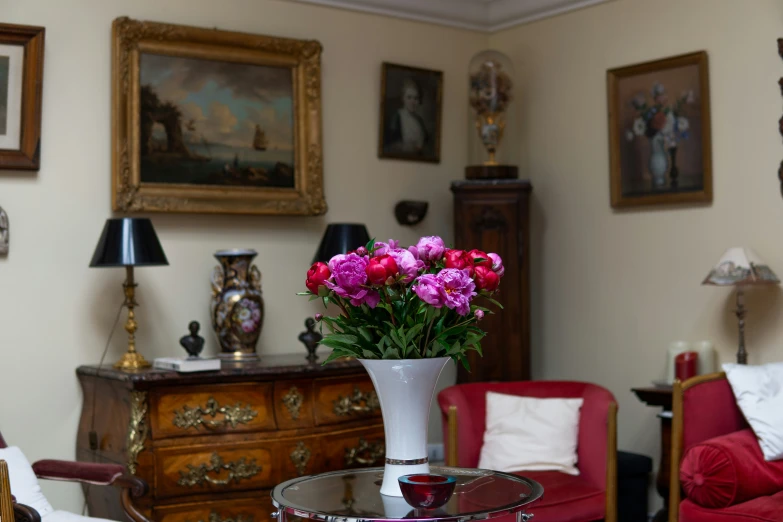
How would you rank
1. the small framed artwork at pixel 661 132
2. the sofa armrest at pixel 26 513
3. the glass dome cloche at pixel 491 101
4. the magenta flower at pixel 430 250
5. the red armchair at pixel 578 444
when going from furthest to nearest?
the glass dome cloche at pixel 491 101, the small framed artwork at pixel 661 132, the red armchair at pixel 578 444, the sofa armrest at pixel 26 513, the magenta flower at pixel 430 250

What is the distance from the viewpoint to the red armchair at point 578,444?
426cm

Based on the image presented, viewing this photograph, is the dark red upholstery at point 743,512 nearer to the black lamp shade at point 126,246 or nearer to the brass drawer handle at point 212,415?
the brass drawer handle at point 212,415

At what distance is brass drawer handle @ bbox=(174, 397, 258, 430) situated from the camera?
4.45m

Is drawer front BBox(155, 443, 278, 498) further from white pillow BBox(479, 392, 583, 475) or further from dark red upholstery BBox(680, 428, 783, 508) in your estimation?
dark red upholstery BBox(680, 428, 783, 508)

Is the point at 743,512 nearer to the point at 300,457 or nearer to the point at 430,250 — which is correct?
the point at 430,250

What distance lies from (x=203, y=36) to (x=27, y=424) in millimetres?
2145

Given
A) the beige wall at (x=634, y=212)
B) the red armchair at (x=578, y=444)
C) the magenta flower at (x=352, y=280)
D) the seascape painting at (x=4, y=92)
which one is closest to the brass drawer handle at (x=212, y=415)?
the red armchair at (x=578, y=444)

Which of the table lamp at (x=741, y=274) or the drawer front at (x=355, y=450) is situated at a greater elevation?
the table lamp at (x=741, y=274)

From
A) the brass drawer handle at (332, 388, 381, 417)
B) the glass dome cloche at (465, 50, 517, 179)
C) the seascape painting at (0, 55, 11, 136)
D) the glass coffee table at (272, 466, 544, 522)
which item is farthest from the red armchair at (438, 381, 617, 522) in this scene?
the seascape painting at (0, 55, 11, 136)

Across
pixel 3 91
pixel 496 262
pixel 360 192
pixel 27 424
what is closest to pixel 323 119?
pixel 360 192

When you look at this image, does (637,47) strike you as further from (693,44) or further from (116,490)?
(116,490)

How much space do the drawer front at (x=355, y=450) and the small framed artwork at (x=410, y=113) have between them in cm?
179

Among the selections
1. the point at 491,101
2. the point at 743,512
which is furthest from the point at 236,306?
the point at 743,512

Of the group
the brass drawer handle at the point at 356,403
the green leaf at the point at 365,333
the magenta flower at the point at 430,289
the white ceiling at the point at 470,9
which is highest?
the white ceiling at the point at 470,9
